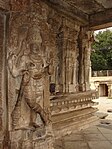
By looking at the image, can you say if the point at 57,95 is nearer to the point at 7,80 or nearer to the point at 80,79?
the point at 80,79

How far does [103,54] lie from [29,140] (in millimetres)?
32200

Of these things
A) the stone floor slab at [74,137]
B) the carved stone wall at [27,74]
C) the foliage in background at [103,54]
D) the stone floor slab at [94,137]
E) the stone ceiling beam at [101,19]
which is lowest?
the stone floor slab at [94,137]

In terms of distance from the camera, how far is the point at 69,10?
6531 millimetres

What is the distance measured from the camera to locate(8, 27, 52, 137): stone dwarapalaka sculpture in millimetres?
4137

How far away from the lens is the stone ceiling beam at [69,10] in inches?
235

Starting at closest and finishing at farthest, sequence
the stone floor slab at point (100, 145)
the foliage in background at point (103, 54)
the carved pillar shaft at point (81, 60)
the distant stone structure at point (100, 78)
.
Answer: the stone floor slab at point (100, 145)
the carved pillar shaft at point (81, 60)
the distant stone structure at point (100, 78)
the foliage in background at point (103, 54)

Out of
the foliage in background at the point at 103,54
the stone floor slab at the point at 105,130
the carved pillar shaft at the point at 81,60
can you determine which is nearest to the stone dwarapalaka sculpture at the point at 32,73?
the stone floor slab at the point at 105,130

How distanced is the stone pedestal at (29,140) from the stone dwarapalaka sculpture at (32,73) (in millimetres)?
161

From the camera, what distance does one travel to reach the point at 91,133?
6426mm

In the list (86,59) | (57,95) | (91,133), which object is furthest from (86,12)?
(91,133)

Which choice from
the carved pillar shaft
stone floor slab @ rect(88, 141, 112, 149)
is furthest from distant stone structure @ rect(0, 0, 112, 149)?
the carved pillar shaft

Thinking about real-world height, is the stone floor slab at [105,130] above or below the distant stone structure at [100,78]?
below

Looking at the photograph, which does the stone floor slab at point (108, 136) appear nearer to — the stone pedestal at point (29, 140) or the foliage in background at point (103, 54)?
the stone pedestal at point (29, 140)

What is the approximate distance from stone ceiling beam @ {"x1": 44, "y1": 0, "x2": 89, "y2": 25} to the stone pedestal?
3.18 metres
